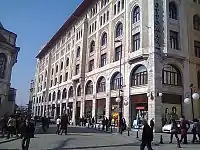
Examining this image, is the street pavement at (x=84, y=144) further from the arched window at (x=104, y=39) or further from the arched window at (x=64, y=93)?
the arched window at (x=64, y=93)

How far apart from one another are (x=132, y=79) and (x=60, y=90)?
30.4 meters

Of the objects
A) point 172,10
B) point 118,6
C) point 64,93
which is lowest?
point 64,93

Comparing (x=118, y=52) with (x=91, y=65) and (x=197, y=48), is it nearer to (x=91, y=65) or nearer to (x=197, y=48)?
(x=91, y=65)

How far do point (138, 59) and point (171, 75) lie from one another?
429cm

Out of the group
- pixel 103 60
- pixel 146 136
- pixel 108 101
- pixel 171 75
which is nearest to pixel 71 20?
pixel 103 60

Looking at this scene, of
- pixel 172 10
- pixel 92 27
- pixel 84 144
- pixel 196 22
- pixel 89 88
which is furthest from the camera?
pixel 92 27

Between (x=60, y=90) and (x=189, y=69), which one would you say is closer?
(x=189, y=69)

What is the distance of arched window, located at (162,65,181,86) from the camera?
28.8 metres

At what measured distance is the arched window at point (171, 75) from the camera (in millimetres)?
28789

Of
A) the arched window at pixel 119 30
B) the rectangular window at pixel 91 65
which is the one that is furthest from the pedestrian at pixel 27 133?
the rectangular window at pixel 91 65

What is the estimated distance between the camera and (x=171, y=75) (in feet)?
96.4

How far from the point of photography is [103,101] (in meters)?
37.7

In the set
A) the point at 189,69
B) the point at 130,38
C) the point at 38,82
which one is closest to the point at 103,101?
the point at 130,38

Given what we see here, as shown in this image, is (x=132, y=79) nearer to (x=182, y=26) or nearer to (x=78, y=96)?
(x=182, y=26)
